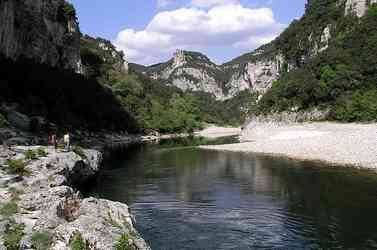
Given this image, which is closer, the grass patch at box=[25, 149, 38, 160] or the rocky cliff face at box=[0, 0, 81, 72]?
the grass patch at box=[25, 149, 38, 160]

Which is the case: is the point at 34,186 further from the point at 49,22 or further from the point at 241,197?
the point at 49,22

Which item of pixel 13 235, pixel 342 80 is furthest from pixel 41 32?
pixel 13 235

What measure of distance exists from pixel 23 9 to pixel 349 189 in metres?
92.2

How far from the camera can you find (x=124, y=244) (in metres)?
17.2

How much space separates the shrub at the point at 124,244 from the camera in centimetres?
1700

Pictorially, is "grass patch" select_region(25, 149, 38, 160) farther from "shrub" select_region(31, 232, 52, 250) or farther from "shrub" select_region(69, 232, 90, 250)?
"shrub" select_region(69, 232, 90, 250)

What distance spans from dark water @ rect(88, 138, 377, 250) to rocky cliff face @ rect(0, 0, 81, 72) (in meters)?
49.1

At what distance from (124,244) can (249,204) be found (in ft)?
62.8

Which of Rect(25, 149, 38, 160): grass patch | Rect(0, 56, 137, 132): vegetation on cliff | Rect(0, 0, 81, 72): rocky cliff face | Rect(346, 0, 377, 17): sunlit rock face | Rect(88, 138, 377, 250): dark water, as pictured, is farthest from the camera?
Rect(346, 0, 377, 17): sunlit rock face

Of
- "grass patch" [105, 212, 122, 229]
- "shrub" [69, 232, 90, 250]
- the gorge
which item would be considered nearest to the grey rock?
the gorge

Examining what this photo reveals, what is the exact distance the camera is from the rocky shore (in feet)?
56.7

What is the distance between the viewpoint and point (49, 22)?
12912 cm

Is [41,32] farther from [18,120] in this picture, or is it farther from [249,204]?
[249,204]

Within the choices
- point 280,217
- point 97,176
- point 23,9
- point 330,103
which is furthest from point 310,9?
point 280,217
